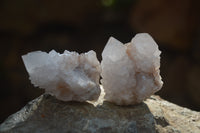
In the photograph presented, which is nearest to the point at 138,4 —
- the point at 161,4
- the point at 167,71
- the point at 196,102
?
the point at 161,4

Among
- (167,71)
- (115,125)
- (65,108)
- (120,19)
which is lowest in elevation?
(115,125)

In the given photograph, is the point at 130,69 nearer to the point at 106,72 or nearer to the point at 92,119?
the point at 106,72

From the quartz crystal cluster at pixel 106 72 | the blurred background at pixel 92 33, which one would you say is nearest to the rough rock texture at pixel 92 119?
the quartz crystal cluster at pixel 106 72

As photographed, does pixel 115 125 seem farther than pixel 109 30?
No

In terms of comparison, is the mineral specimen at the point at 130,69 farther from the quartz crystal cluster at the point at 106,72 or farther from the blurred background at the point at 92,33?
the blurred background at the point at 92,33

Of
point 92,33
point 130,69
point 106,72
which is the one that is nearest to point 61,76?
point 106,72

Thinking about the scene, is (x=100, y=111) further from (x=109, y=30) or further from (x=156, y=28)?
(x=109, y=30)
